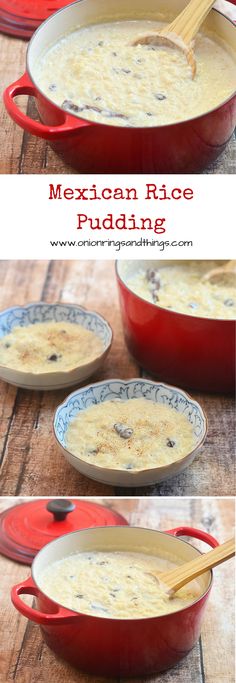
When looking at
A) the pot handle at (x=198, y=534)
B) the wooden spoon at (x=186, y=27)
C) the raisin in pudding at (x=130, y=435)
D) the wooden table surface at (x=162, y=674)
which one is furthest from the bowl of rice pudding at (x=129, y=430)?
the wooden spoon at (x=186, y=27)

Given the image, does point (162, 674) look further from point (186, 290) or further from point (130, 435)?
point (186, 290)

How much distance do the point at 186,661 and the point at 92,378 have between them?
545 mm

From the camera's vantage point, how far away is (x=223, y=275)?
6.05ft

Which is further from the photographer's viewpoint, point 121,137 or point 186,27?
point 186,27

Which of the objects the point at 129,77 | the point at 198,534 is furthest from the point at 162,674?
the point at 129,77

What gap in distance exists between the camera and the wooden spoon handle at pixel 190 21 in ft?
4.49

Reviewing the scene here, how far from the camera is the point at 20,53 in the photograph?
1.53 metres

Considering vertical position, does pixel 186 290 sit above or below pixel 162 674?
above

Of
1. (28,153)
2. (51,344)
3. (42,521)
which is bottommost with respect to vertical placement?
(42,521)

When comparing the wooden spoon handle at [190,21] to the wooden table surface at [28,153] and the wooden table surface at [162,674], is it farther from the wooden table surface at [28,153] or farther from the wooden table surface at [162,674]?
the wooden table surface at [162,674]

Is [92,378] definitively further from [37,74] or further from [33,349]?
[37,74]

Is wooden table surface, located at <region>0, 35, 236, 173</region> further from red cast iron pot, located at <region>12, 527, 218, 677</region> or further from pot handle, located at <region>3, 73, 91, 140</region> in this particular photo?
red cast iron pot, located at <region>12, 527, 218, 677</region>

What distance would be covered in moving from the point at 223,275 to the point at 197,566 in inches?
23.2

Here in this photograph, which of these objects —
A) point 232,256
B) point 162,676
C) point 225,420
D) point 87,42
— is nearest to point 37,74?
point 87,42
